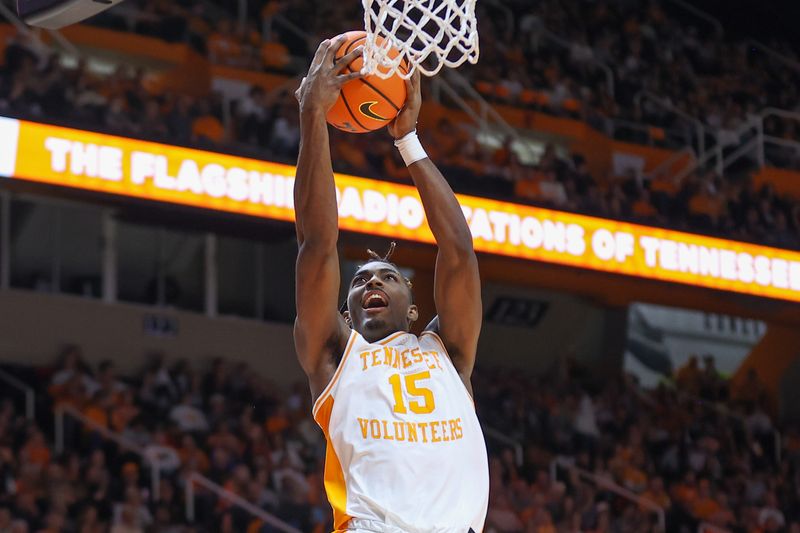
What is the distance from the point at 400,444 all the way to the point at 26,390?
9.84 meters

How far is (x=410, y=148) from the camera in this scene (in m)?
4.85

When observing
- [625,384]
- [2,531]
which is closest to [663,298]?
[625,384]

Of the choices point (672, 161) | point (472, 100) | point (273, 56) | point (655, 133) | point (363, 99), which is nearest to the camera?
point (363, 99)

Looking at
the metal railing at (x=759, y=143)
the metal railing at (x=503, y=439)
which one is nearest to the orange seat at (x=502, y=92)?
the metal railing at (x=759, y=143)

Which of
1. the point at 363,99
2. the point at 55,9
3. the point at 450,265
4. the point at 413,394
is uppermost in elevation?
the point at 55,9

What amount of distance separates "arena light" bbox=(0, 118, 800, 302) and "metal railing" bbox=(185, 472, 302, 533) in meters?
2.52

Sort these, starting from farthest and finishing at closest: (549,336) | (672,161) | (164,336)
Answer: (549,336) < (672,161) < (164,336)

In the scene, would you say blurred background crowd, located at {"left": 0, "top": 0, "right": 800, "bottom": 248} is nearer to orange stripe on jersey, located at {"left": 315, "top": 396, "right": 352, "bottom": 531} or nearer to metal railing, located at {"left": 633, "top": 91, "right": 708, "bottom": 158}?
metal railing, located at {"left": 633, "top": 91, "right": 708, "bottom": 158}

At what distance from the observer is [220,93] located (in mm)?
15492

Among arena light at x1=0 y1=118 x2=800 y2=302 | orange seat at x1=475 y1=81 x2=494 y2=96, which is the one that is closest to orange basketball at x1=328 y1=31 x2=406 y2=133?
arena light at x1=0 y1=118 x2=800 y2=302

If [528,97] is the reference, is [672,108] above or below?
above

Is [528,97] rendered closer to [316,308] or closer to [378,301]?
[378,301]

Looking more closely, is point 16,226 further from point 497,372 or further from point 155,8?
point 497,372

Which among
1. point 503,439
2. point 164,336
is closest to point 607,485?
point 503,439
